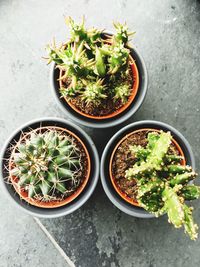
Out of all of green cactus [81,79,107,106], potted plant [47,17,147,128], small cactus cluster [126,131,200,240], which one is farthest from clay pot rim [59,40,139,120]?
small cactus cluster [126,131,200,240]

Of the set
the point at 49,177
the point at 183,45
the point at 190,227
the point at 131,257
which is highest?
the point at 183,45

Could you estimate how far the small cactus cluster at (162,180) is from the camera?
1.10 metres

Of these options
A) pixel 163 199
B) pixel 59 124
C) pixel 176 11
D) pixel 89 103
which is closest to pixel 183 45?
pixel 176 11

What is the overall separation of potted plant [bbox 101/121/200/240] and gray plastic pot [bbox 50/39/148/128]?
5 cm

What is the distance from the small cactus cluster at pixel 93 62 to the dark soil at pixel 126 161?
0.52 ft

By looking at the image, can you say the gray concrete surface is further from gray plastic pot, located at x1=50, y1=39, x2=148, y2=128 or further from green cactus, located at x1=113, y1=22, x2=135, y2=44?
green cactus, located at x1=113, y1=22, x2=135, y2=44

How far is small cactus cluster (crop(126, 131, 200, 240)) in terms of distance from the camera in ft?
3.59

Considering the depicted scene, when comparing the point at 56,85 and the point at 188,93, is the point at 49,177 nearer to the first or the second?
the point at 56,85

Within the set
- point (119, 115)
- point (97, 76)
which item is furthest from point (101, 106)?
point (97, 76)

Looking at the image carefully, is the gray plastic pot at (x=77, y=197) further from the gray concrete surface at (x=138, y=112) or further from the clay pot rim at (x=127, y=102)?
the gray concrete surface at (x=138, y=112)

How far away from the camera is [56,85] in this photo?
4.63 feet

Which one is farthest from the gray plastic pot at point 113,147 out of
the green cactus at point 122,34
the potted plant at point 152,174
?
the green cactus at point 122,34

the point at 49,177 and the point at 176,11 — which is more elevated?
the point at 176,11

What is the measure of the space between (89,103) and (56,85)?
12 centimetres
